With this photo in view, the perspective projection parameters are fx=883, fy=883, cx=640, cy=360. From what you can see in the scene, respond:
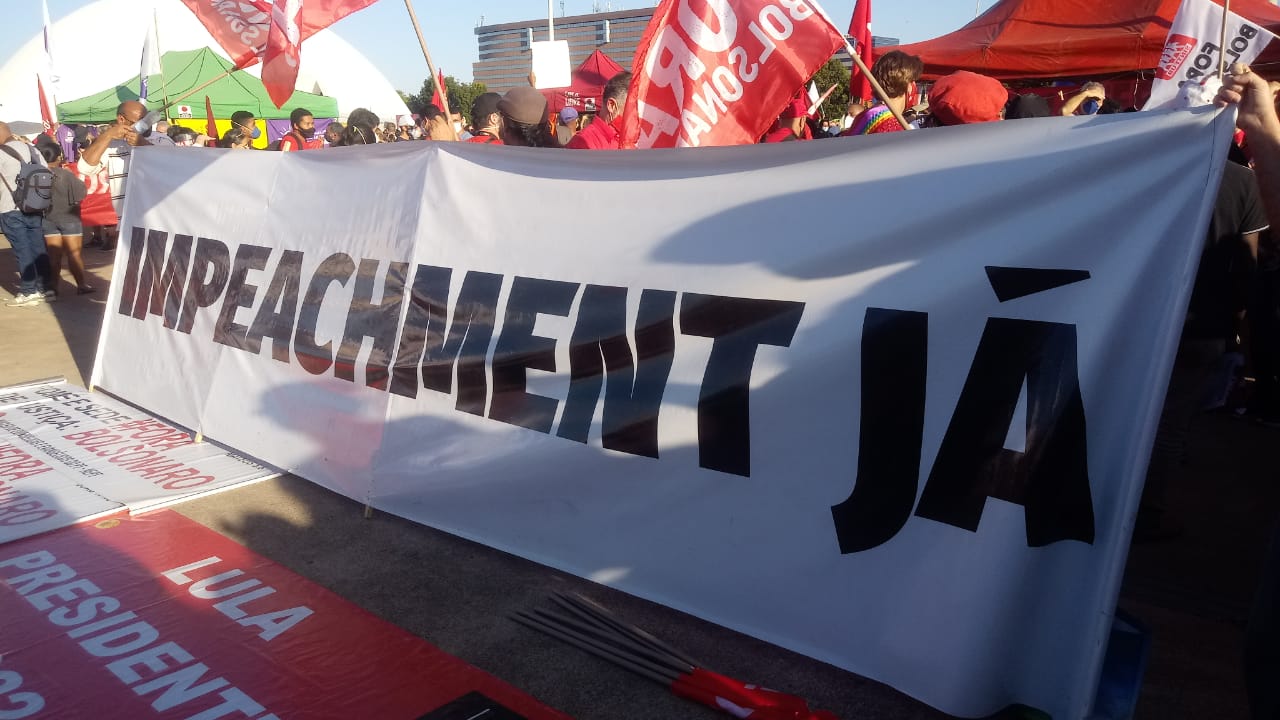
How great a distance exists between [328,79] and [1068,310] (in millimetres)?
58153

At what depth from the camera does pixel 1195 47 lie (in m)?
4.42

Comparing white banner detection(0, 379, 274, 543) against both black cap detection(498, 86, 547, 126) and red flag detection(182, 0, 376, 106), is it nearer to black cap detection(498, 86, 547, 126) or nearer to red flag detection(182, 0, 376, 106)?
red flag detection(182, 0, 376, 106)

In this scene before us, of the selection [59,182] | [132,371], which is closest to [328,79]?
[59,182]

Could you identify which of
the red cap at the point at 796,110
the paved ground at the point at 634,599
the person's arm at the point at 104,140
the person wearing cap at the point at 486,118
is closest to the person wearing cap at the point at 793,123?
the red cap at the point at 796,110

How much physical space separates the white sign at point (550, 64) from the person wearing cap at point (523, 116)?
731 cm

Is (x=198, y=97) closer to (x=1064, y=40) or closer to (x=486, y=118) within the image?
(x=486, y=118)

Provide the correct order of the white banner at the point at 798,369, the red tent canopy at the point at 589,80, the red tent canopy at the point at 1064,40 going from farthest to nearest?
the red tent canopy at the point at 589,80
the red tent canopy at the point at 1064,40
the white banner at the point at 798,369

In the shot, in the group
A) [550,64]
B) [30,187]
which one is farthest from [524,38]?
[30,187]

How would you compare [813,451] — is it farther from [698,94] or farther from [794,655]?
[698,94]

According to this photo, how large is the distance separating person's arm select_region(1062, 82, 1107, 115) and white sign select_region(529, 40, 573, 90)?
754 cm

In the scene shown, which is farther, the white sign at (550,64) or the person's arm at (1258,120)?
the white sign at (550,64)

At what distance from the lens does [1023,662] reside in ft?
8.01

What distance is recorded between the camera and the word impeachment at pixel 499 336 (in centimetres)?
304

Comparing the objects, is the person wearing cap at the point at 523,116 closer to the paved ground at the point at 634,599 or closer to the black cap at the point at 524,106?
the black cap at the point at 524,106
